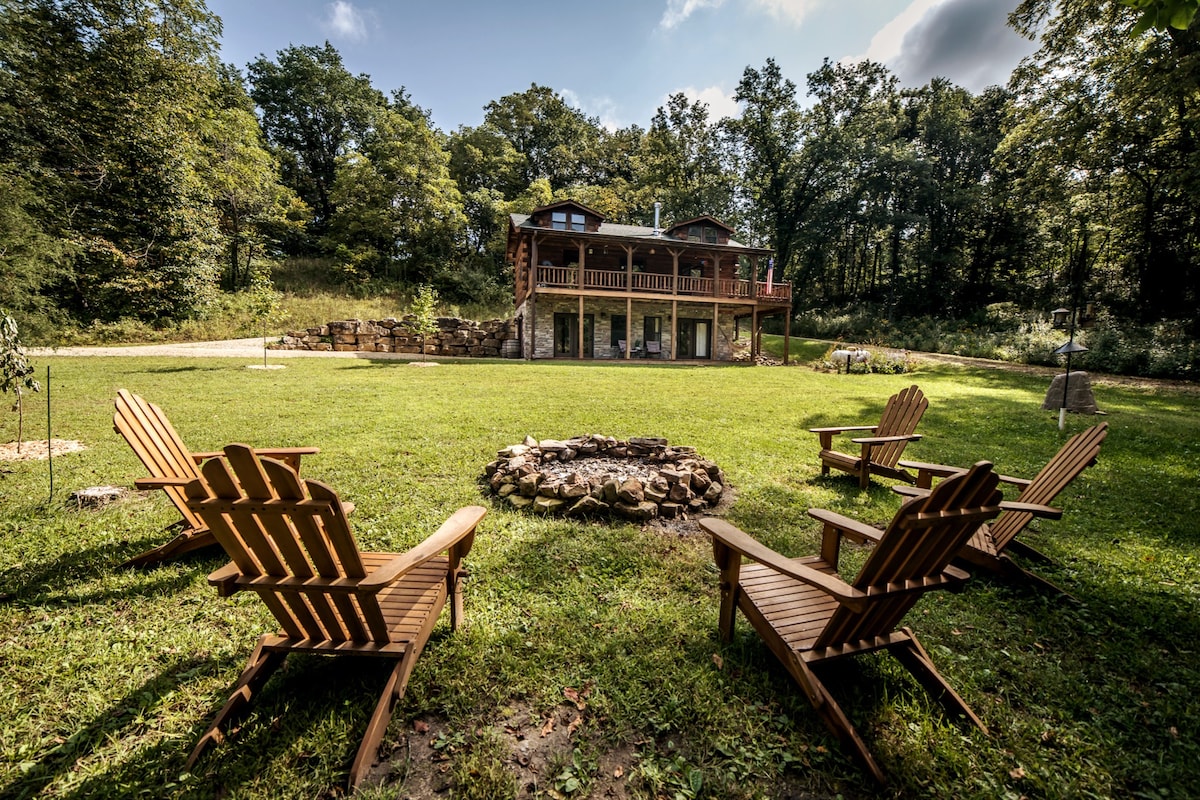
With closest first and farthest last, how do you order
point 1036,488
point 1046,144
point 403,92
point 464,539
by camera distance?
point 464,539, point 1036,488, point 1046,144, point 403,92

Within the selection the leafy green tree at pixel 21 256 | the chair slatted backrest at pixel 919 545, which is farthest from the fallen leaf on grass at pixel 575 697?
the leafy green tree at pixel 21 256

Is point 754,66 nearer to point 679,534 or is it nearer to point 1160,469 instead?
point 1160,469

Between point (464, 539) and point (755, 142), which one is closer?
point (464, 539)

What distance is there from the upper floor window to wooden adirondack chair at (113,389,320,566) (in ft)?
56.9

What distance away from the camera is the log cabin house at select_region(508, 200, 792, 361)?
1795cm

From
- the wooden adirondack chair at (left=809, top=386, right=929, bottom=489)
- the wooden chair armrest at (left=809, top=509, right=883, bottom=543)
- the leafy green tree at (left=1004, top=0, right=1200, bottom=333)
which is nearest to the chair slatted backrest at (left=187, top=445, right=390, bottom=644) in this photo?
the wooden chair armrest at (left=809, top=509, right=883, bottom=543)

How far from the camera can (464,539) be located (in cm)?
225

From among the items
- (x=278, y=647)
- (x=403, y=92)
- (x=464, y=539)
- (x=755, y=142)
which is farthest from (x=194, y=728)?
(x=403, y=92)

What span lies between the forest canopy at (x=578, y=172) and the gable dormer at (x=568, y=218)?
21.6ft

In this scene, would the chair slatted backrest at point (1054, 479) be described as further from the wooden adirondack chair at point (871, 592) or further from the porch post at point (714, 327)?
the porch post at point (714, 327)

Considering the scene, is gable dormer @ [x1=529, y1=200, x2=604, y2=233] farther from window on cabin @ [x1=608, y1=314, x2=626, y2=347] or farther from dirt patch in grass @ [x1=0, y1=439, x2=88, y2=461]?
dirt patch in grass @ [x1=0, y1=439, x2=88, y2=461]

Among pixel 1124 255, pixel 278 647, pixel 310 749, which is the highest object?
pixel 1124 255

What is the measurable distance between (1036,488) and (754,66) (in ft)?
116

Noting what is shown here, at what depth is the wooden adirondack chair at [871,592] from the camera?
1594mm
